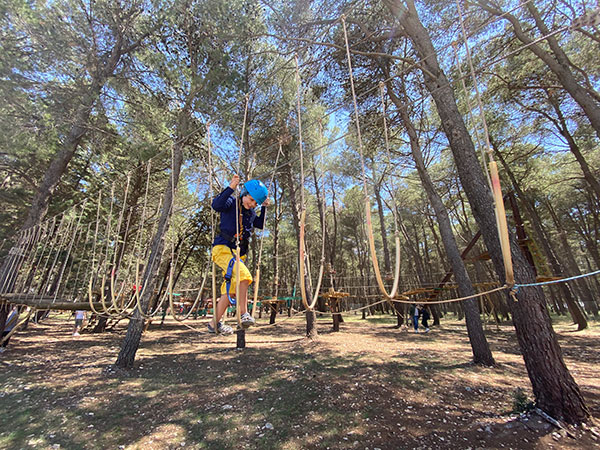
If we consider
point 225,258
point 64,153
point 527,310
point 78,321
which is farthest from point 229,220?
point 78,321

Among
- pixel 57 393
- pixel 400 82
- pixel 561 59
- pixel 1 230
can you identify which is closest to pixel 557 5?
pixel 561 59

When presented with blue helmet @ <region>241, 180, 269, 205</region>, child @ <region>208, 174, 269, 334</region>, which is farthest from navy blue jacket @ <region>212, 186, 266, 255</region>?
blue helmet @ <region>241, 180, 269, 205</region>

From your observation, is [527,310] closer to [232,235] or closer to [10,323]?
[232,235]

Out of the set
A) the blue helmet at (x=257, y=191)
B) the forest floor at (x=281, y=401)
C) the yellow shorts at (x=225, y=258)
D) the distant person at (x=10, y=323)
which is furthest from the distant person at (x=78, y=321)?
the blue helmet at (x=257, y=191)

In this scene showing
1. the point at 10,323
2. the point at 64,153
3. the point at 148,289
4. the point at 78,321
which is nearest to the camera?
the point at 148,289

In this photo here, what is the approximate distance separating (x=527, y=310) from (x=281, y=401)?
2947 mm

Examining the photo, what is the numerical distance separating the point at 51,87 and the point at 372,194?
13209mm

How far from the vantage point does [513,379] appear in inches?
157

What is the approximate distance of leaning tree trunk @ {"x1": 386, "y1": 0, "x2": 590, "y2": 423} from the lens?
2.65 metres

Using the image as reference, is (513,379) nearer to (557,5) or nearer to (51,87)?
(557,5)

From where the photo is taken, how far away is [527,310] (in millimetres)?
2834

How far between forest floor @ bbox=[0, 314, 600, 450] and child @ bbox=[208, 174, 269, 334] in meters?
0.55

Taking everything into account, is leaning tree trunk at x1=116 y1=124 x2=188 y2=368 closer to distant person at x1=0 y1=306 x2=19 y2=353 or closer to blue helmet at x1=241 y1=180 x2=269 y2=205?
blue helmet at x1=241 y1=180 x2=269 y2=205

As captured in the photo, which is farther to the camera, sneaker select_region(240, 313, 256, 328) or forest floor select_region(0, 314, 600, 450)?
forest floor select_region(0, 314, 600, 450)
